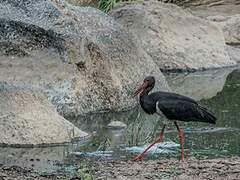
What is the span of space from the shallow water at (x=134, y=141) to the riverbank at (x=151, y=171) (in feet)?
1.27

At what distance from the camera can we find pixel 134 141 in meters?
9.74

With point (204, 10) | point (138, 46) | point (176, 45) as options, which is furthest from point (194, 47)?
point (204, 10)

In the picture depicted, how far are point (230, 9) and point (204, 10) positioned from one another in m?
0.73

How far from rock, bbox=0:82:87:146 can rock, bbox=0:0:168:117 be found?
134 centimetres

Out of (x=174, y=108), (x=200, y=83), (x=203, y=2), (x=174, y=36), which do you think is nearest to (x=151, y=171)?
(x=174, y=108)

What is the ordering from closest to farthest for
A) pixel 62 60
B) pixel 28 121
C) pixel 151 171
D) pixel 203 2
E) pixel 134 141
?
pixel 151 171, pixel 28 121, pixel 134 141, pixel 62 60, pixel 203 2

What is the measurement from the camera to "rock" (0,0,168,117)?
11.2m

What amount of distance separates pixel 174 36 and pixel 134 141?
694 centimetres

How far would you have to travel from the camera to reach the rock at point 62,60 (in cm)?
1123

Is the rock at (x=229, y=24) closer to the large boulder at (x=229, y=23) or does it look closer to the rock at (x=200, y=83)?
the large boulder at (x=229, y=23)

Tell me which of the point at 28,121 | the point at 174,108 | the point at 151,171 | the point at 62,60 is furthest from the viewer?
the point at 62,60

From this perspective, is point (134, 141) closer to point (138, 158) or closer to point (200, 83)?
point (138, 158)

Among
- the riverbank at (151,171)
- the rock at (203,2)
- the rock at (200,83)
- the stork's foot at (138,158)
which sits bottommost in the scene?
the riverbank at (151,171)

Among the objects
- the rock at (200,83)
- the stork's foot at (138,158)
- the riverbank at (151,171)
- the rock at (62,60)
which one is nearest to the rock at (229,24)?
the rock at (200,83)
